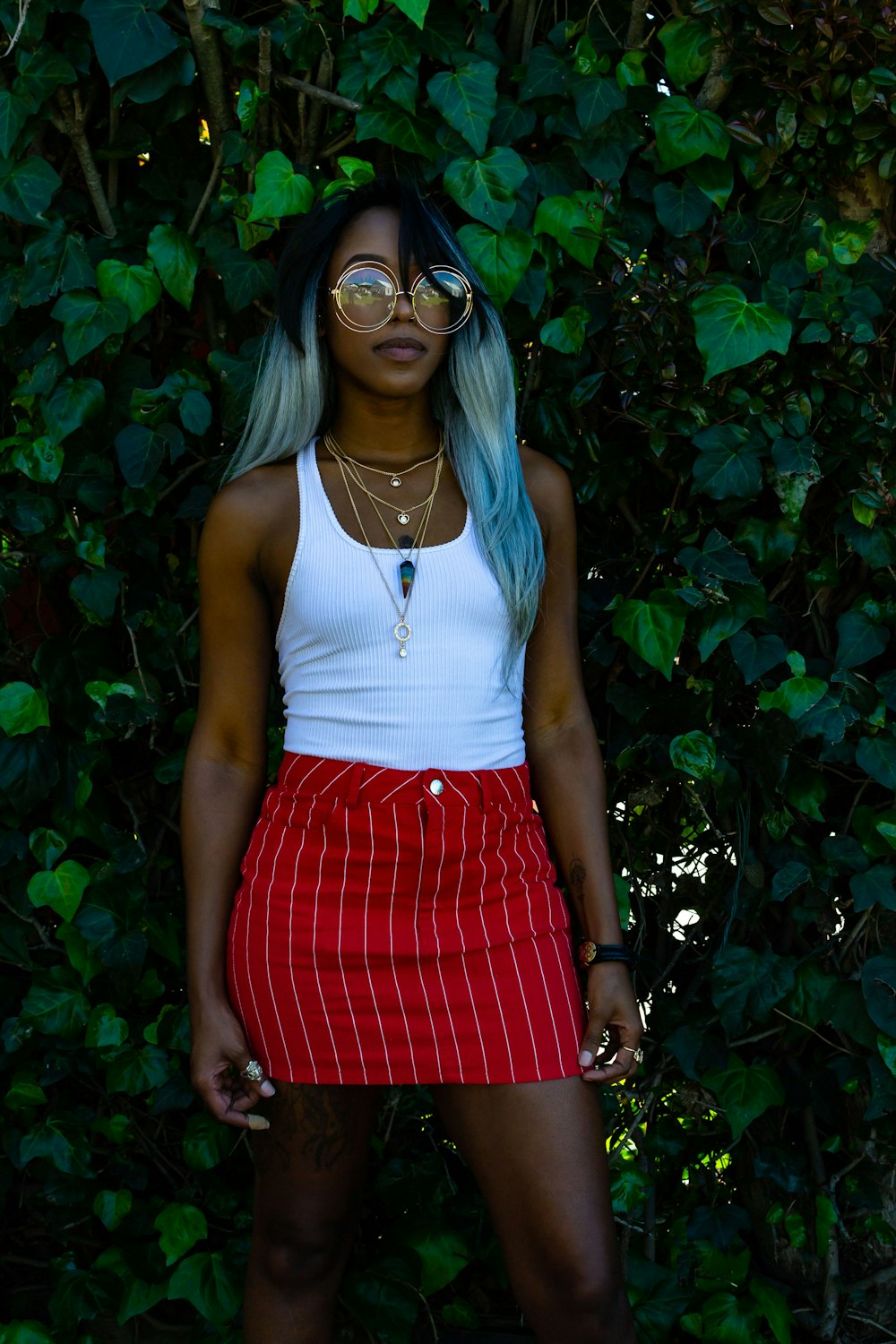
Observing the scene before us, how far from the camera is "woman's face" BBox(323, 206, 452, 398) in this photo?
5.87 ft

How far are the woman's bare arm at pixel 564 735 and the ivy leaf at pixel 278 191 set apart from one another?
55 centimetres

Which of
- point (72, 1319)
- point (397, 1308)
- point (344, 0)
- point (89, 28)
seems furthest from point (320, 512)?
point (72, 1319)

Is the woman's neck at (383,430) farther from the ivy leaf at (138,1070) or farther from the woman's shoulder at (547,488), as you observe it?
the ivy leaf at (138,1070)

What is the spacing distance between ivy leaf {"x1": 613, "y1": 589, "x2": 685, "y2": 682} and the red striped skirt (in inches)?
17.5

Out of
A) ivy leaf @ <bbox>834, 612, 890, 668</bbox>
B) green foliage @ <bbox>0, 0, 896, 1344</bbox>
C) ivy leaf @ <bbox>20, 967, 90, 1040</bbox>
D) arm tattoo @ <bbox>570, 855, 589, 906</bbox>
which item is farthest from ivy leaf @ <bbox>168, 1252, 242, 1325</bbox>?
ivy leaf @ <bbox>834, 612, 890, 668</bbox>

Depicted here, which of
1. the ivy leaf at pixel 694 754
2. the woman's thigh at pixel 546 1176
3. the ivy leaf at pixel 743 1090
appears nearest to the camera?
the woman's thigh at pixel 546 1176

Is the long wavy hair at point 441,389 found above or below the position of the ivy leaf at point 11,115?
below

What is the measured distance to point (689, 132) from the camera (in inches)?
78.2

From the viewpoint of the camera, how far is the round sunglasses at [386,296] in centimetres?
177

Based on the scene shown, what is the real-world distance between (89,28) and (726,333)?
114 centimetres

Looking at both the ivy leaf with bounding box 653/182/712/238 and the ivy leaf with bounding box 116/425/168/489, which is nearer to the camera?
the ivy leaf with bounding box 653/182/712/238

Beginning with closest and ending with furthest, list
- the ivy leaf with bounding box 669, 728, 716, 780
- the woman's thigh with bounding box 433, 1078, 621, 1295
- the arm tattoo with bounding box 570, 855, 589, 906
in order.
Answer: the woman's thigh with bounding box 433, 1078, 621, 1295
the arm tattoo with bounding box 570, 855, 589, 906
the ivy leaf with bounding box 669, 728, 716, 780

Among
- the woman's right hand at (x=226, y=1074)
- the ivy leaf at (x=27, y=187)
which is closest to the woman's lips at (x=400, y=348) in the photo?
the ivy leaf at (x=27, y=187)

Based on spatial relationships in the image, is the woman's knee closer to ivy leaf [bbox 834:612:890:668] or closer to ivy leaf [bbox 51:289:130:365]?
ivy leaf [bbox 834:612:890:668]
